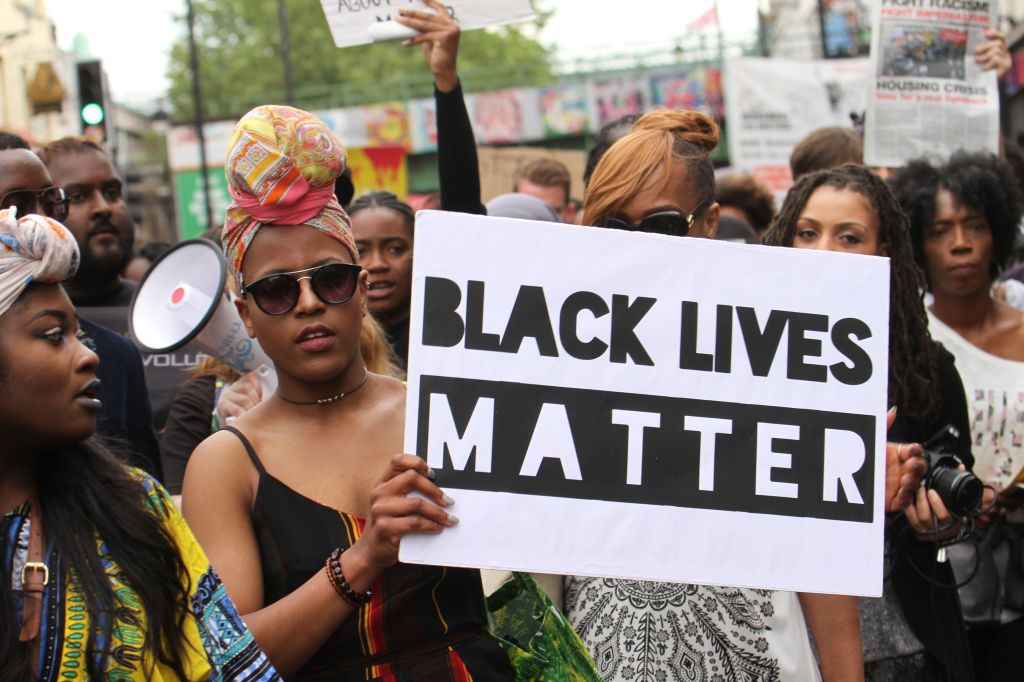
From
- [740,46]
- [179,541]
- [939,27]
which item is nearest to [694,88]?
[740,46]

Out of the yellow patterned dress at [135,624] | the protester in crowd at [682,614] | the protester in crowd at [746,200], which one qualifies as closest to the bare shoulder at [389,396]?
the yellow patterned dress at [135,624]

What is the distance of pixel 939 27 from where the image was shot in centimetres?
586

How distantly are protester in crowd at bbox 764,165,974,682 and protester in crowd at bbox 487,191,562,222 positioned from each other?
132 centimetres

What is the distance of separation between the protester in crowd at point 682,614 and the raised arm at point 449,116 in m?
0.92

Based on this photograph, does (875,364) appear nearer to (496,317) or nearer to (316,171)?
(496,317)

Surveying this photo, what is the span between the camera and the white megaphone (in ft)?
11.6

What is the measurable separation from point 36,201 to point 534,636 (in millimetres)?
1819

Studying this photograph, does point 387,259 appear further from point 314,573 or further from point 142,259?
point 142,259

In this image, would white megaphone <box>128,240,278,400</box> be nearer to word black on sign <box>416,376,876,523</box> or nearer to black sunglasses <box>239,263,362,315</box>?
black sunglasses <box>239,263,362,315</box>

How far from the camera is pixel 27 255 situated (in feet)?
6.97

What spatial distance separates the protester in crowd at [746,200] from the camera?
674cm

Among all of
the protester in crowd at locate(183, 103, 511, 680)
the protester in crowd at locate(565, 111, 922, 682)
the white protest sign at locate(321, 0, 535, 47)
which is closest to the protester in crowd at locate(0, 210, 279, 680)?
the protester in crowd at locate(183, 103, 511, 680)

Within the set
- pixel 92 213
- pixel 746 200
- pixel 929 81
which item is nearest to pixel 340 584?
pixel 92 213

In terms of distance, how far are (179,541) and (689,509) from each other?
3.03 feet
